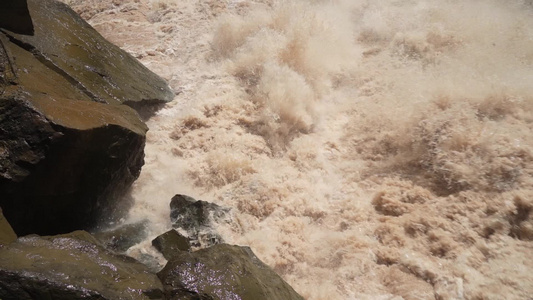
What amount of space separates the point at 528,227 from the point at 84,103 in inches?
182

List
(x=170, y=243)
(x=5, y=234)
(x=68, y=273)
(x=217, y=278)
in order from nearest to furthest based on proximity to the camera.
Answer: (x=68, y=273) < (x=5, y=234) < (x=217, y=278) < (x=170, y=243)

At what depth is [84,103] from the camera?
3840mm

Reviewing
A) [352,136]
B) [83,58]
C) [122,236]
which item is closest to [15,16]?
[83,58]

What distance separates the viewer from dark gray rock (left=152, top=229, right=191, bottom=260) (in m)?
3.84

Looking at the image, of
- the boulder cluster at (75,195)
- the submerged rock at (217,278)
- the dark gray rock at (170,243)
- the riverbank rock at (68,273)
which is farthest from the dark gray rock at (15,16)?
the submerged rock at (217,278)

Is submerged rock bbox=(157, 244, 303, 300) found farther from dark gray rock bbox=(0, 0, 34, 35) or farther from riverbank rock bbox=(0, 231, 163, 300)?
dark gray rock bbox=(0, 0, 34, 35)

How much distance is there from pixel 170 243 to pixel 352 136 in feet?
10.6

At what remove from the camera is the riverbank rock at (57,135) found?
3.21 metres

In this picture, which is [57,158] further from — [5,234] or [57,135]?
[5,234]

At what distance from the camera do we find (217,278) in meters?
2.83

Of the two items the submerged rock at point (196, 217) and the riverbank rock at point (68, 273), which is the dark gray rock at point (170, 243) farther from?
the riverbank rock at point (68, 273)

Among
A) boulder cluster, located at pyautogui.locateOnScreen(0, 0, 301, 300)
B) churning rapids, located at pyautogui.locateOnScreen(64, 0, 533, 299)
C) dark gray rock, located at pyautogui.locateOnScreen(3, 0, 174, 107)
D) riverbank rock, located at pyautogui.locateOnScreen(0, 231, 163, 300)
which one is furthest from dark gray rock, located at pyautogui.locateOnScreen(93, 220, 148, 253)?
dark gray rock, located at pyautogui.locateOnScreen(3, 0, 174, 107)

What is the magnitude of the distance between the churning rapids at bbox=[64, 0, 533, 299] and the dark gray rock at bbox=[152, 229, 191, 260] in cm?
24

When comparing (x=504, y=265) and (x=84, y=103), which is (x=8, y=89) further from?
(x=504, y=265)
